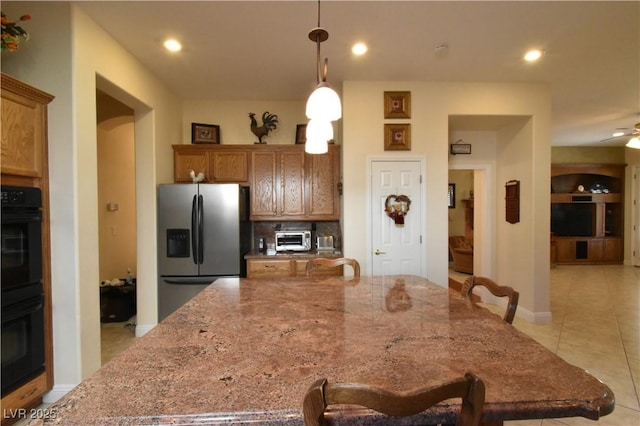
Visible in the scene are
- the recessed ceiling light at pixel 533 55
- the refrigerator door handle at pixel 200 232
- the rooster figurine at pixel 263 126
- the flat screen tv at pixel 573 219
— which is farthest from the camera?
the flat screen tv at pixel 573 219

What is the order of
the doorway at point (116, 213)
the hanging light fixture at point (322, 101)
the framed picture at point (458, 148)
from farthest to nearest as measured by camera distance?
the framed picture at point (458, 148)
the doorway at point (116, 213)
the hanging light fixture at point (322, 101)

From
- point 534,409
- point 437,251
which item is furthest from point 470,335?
point 437,251

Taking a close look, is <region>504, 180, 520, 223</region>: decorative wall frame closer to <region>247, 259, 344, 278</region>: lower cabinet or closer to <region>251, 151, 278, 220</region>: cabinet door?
<region>247, 259, 344, 278</region>: lower cabinet

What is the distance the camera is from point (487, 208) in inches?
173

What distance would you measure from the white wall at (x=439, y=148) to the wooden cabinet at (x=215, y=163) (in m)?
1.35

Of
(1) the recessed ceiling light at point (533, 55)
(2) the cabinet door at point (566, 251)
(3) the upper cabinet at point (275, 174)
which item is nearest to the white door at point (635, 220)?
(2) the cabinet door at point (566, 251)

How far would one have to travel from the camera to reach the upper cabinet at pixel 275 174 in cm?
390

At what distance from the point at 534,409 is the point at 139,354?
1.19 m

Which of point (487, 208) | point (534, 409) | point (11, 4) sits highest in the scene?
point (11, 4)

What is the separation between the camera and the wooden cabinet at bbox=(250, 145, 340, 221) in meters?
3.90

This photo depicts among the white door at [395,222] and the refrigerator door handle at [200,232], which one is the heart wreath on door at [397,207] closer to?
the white door at [395,222]

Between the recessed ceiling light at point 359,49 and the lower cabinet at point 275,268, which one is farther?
the lower cabinet at point 275,268

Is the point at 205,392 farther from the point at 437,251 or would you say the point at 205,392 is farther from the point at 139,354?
the point at 437,251

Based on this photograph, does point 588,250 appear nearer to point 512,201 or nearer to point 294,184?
point 512,201
